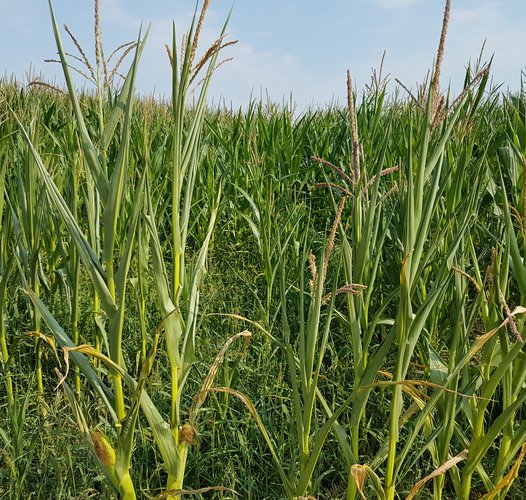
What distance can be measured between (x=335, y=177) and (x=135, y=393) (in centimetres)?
273

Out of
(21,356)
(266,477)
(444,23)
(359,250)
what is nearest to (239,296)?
(21,356)

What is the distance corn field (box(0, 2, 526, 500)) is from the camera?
3.83 feet

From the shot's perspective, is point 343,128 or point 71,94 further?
point 343,128

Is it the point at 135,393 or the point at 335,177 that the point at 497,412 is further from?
the point at 335,177

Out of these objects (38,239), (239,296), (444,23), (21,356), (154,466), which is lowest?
(154,466)

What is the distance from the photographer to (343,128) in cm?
429

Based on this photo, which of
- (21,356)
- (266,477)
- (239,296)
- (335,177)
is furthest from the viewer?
(335,177)

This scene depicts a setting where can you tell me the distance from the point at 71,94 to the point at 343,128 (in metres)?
3.30

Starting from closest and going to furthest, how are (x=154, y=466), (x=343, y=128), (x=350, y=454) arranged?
(x=350, y=454), (x=154, y=466), (x=343, y=128)

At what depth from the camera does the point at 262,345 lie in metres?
2.26

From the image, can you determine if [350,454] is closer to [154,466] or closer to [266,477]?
[266,477]

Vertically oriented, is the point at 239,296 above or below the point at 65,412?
above

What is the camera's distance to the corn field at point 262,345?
117 cm

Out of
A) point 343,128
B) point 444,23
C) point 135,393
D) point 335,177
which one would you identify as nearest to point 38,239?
point 135,393
